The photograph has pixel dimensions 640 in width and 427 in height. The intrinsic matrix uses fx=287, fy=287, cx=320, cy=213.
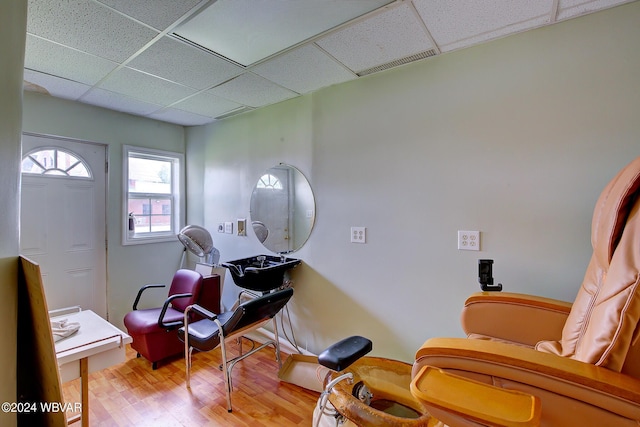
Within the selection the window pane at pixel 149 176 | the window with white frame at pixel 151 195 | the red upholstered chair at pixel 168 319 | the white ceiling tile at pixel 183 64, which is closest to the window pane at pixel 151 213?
the window with white frame at pixel 151 195

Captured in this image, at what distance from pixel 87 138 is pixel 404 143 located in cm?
315

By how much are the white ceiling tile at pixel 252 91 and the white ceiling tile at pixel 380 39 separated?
2.41 ft

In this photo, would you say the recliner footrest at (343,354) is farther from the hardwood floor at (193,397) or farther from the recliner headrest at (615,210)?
the recliner headrest at (615,210)

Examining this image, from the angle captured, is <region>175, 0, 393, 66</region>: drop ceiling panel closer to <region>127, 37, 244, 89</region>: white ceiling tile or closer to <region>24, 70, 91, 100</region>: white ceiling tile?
<region>127, 37, 244, 89</region>: white ceiling tile

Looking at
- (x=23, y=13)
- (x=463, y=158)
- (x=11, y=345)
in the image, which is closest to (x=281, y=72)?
(x=463, y=158)

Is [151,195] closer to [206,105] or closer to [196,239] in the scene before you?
[196,239]

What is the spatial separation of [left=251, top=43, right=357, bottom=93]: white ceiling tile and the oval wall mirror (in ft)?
2.52

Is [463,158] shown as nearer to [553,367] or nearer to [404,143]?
[404,143]

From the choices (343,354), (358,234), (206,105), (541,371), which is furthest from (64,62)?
(541,371)

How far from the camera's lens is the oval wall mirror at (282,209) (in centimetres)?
268

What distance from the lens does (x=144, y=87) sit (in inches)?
99.4

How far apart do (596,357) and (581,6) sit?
168 cm

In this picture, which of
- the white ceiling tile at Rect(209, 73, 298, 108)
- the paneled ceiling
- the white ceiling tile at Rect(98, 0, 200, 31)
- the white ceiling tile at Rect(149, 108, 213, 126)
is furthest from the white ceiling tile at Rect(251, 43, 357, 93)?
the white ceiling tile at Rect(149, 108, 213, 126)

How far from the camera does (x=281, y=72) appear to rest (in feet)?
7.29
